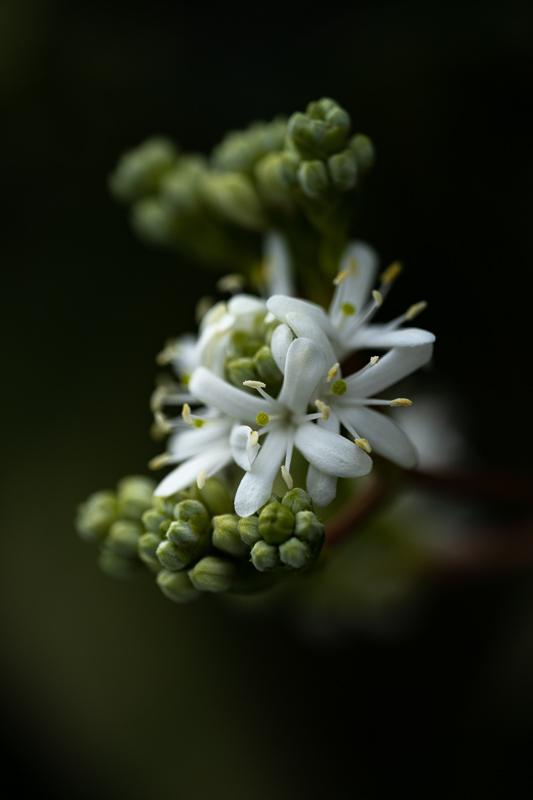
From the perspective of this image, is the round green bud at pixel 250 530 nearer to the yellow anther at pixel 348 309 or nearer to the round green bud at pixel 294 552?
the round green bud at pixel 294 552

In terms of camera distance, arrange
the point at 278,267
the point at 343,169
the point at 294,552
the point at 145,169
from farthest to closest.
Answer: the point at 145,169 < the point at 278,267 < the point at 343,169 < the point at 294,552

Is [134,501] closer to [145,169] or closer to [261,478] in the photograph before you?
[261,478]

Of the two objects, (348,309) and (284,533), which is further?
(348,309)

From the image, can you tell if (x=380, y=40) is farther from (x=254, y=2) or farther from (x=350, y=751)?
(x=350, y=751)

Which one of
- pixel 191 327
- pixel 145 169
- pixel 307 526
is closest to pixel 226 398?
pixel 307 526

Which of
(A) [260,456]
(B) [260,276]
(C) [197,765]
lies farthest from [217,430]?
(C) [197,765]

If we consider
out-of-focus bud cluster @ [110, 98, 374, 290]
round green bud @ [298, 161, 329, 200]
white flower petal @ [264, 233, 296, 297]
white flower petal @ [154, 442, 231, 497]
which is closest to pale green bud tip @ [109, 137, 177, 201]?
out-of-focus bud cluster @ [110, 98, 374, 290]

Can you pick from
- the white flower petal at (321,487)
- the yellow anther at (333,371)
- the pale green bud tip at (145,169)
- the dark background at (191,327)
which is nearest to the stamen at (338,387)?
the yellow anther at (333,371)
